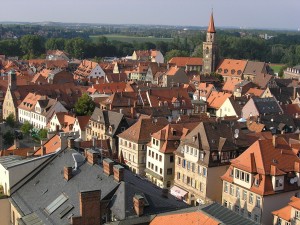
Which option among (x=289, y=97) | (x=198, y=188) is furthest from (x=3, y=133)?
(x=289, y=97)

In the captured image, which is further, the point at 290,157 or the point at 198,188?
the point at 198,188

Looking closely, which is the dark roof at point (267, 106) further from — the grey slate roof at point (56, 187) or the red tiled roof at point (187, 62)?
the red tiled roof at point (187, 62)

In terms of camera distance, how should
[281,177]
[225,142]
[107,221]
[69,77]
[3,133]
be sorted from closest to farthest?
[107,221] < [281,177] < [225,142] < [3,133] < [69,77]

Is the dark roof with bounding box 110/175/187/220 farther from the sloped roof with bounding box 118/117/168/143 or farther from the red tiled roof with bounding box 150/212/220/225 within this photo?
the sloped roof with bounding box 118/117/168/143

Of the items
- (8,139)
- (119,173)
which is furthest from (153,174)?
(119,173)

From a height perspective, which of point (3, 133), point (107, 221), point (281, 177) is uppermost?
point (107, 221)

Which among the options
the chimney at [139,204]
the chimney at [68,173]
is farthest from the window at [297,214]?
the chimney at [68,173]

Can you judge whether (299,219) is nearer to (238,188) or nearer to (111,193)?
(238,188)

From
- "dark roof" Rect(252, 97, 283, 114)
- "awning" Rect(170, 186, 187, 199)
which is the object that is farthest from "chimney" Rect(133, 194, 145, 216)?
"dark roof" Rect(252, 97, 283, 114)
